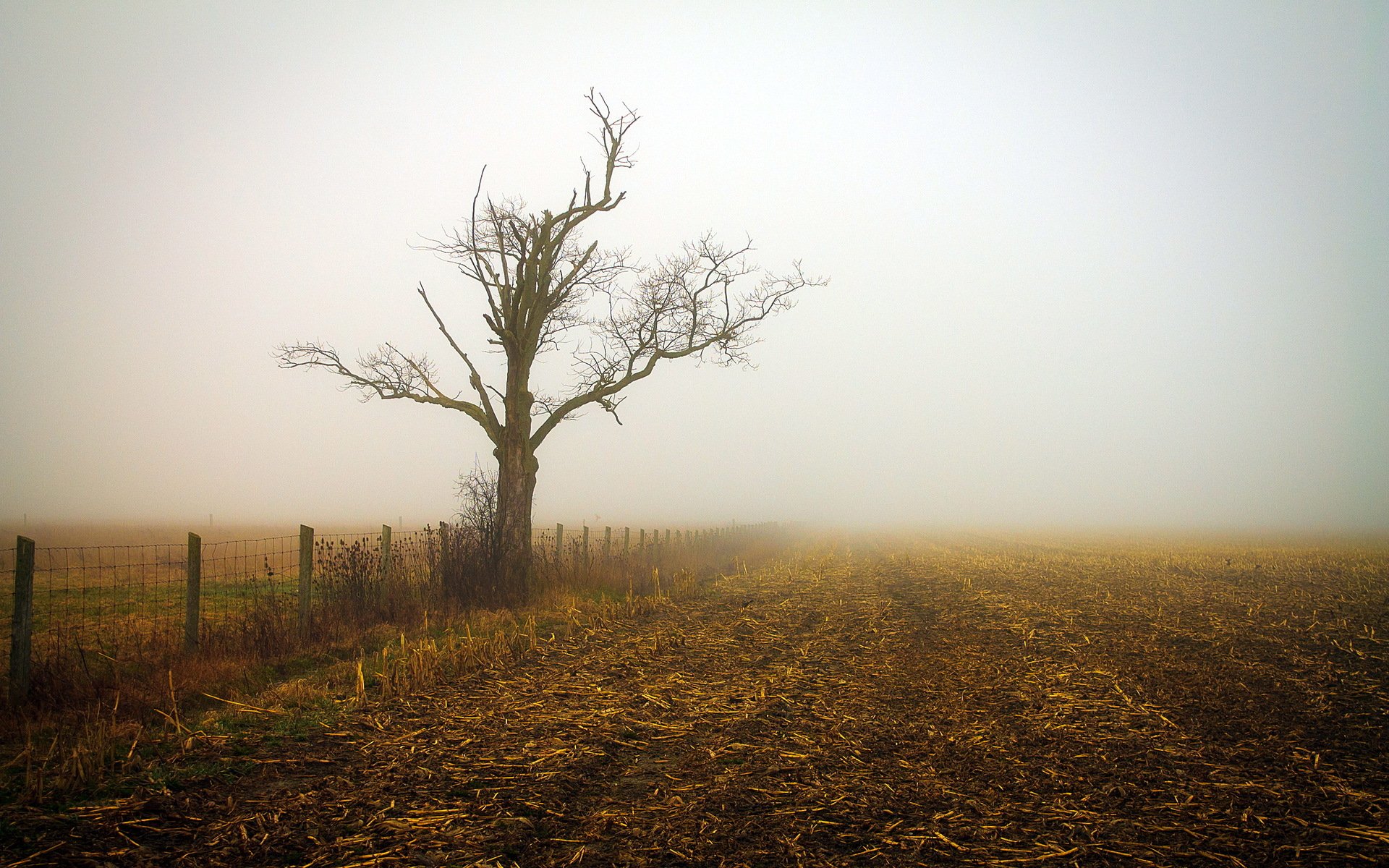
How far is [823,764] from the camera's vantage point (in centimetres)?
508

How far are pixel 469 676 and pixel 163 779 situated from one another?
3330 millimetres

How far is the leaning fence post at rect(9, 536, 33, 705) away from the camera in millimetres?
6012

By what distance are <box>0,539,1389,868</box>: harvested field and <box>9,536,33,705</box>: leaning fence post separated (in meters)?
2.42

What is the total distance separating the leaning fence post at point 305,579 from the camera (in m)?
9.12

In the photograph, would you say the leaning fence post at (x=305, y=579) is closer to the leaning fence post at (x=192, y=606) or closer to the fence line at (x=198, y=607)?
the fence line at (x=198, y=607)

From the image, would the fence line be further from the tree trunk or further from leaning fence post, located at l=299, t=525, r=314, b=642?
the tree trunk

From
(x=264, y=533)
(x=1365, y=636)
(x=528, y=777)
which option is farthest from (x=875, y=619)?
(x=264, y=533)

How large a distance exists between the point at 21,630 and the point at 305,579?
348cm

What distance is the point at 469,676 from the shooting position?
7668 millimetres

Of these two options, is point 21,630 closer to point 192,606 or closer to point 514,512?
point 192,606

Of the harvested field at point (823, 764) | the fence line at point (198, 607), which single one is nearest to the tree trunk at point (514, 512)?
the fence line at point (198, 607)

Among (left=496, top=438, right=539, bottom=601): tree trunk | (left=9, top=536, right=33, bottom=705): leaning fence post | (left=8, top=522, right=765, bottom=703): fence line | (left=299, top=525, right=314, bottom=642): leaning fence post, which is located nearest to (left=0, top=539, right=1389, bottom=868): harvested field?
(left=9, top=536, right=33, bottom=705): leaning fence post

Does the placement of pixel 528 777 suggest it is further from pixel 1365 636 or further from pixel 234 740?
pixel 1365 636

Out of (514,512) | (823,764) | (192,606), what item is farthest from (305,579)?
(823,764)
